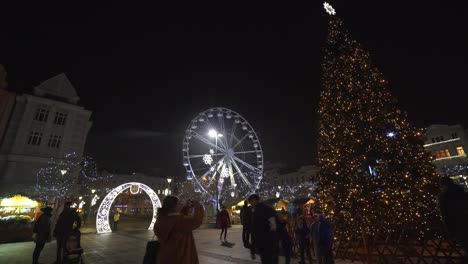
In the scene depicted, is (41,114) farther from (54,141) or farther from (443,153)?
(443,153)

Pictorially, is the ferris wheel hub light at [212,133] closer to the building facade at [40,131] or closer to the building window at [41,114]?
the building facade at [40,131]

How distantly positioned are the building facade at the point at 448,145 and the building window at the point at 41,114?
6229cm

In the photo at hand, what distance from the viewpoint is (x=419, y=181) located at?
28.7 feet

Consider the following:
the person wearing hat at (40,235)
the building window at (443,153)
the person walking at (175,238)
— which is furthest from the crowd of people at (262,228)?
the building window at (443,153)

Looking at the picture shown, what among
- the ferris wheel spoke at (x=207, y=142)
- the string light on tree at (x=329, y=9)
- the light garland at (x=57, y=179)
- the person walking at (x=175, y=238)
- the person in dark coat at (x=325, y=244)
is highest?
the string light on tree at (x=329, y=9)

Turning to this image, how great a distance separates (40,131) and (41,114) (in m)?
2.58

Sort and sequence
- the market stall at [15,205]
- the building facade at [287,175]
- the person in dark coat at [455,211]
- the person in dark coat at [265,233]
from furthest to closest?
1. the building facade at [287,175]
2. the market stall at [15,205]
3. the person in dark coat at [265,233]
4. the person in dark coat at [455,211]

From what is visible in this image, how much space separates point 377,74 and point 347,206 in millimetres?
6309

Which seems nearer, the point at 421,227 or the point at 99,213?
the point at 421,227

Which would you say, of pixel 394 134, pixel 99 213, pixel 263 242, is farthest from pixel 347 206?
pixel 99 213

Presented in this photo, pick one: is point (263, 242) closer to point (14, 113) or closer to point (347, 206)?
point (347, 206)

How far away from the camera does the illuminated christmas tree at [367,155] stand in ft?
28.1

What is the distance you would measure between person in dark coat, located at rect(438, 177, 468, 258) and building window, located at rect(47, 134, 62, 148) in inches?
1588

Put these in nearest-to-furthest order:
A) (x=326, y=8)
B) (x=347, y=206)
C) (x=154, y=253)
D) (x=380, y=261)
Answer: (x=154, y=253)
(x=380, y=261)
(x=347, y=206)
(x=326, y=8)
